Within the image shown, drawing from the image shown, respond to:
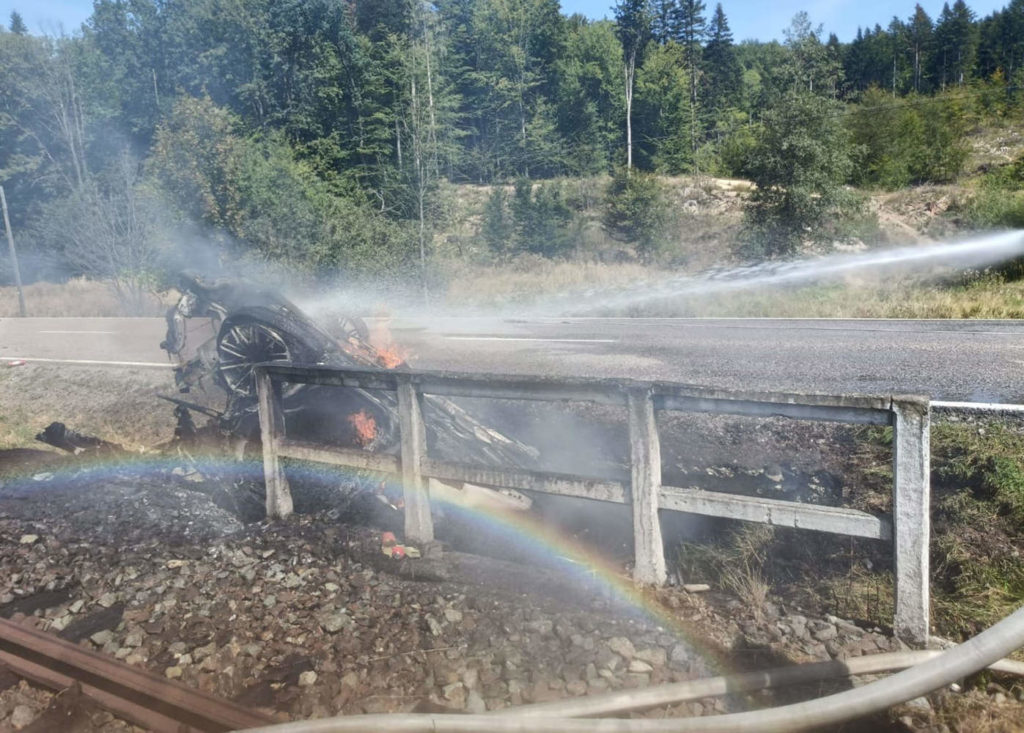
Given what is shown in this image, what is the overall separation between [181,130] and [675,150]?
131 feet

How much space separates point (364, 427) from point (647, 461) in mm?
3020

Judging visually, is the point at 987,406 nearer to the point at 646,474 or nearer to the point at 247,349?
the point at 646,474

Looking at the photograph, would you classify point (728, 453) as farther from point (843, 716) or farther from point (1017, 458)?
point (843, 716)

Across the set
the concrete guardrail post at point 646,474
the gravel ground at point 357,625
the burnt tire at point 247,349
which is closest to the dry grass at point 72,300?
the burnt tire at point 247,349

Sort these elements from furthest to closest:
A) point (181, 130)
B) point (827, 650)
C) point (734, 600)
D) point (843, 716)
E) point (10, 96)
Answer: point (10, 96) → point (181, 130) → point (734, 600) → point (827, 650) → point (843, 716)

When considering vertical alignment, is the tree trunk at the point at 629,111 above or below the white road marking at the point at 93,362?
above

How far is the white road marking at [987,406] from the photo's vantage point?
6.13 m

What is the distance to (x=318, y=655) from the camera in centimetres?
374

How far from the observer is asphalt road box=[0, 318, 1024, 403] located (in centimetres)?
786

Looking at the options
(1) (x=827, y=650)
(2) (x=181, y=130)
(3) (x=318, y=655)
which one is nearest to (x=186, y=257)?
(2) (x=181, y=130)

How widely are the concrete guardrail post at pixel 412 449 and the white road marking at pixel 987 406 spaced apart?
4447mm

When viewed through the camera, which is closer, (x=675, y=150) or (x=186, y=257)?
(x=186, y=257)

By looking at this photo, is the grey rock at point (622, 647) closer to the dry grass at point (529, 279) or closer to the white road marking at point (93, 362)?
the white road marking at point (93, 362)

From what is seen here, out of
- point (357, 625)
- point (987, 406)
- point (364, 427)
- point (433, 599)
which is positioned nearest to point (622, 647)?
point (433, 599)
